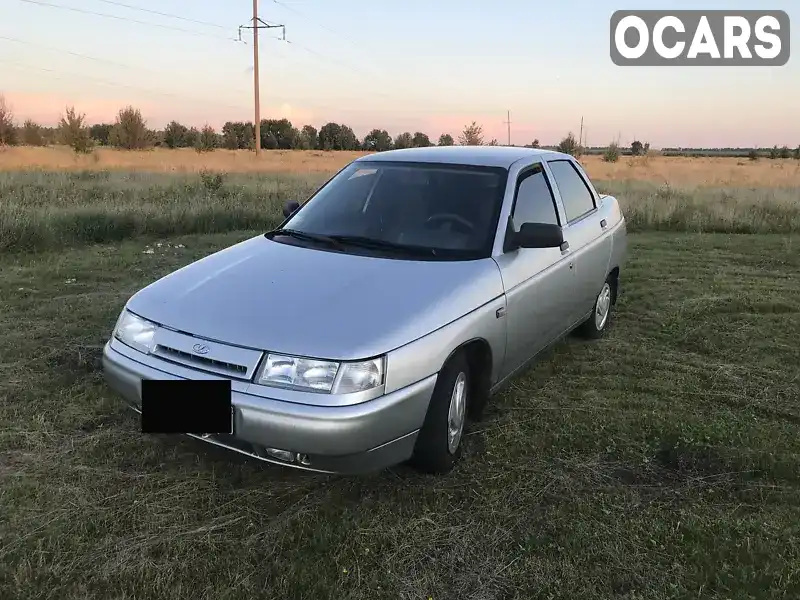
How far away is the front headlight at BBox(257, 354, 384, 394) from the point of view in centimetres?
241

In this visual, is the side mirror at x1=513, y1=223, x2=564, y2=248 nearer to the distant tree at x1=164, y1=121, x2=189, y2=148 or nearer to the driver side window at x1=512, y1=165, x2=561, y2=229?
the driver side window at x1=512, y1=165, x2=561, y2=229

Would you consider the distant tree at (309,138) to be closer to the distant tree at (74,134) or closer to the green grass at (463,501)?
the distant tree at (74,134)

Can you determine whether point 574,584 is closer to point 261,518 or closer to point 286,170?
point 261,518

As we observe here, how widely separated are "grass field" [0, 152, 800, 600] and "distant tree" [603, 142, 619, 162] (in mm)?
39121

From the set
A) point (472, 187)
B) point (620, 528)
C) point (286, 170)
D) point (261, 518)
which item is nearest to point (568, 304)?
point (472, 187)

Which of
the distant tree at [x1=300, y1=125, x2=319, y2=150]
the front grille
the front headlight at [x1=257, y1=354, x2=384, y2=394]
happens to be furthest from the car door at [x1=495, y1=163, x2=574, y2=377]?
the distant tree at [x1=300, y1=125, x2=319, y2=150]

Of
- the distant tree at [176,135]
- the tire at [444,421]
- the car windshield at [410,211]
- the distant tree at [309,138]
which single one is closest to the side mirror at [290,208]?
the car windshield at [410,211]

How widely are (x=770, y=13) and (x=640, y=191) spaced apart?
4.97m

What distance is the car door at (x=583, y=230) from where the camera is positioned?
4336mm

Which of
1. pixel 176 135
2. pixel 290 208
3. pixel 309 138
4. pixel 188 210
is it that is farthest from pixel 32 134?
pixel 290 208

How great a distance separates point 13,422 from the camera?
11.3 ft

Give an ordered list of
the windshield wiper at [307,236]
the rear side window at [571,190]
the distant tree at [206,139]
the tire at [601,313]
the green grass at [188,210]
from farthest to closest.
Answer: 1. the distant tree at [206,139]
2. the green grass at [188,210]
3. the tire at [601,313]
4. the rear side window at [571,190]
5. the windshield wiper at [307,236]

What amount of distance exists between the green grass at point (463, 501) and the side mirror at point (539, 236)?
1050mm

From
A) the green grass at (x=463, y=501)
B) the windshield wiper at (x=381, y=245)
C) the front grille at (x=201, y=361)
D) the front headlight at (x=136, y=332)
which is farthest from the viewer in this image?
the windshield wiper at (x=381, y=245)
